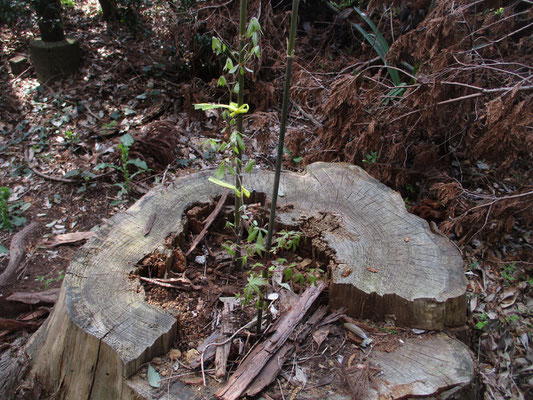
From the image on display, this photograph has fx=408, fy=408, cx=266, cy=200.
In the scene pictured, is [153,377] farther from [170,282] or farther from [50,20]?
[50,20]

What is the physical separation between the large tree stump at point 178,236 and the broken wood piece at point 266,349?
0.15 m

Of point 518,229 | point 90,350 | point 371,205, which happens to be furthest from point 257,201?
point 518,229

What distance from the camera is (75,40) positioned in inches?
198

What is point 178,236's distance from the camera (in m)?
2.21

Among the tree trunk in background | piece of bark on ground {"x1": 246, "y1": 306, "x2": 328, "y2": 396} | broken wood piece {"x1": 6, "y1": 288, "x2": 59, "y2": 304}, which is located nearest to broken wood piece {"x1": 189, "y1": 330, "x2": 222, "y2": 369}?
piece of bark on ground {"x1": 246, "y1": 306, "x2": 328, "y2": 396}

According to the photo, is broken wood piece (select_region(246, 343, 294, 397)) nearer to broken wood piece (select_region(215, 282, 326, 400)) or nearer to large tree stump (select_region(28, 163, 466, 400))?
broken wood piece (select_region(215, 282, 326, 400))

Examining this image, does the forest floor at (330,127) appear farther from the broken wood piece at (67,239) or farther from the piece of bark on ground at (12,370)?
the piece of bark on ground at (12,370)

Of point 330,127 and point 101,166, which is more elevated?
point 330,127

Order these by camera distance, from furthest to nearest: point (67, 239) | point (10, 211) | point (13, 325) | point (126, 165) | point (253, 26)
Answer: point (126, 165), point (10, 211), point (67, 239), point (13, 325), point (253, 26)

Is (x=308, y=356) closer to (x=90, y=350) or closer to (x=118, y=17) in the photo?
(x=90, y=350)

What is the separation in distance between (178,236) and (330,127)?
167cm

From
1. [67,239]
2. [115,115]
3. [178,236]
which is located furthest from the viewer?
[115,115]

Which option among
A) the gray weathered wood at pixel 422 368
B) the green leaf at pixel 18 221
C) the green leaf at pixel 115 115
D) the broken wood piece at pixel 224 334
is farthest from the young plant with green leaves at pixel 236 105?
the green leaf at pixel 115 115

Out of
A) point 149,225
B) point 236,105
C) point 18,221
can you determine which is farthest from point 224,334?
point 18,221
